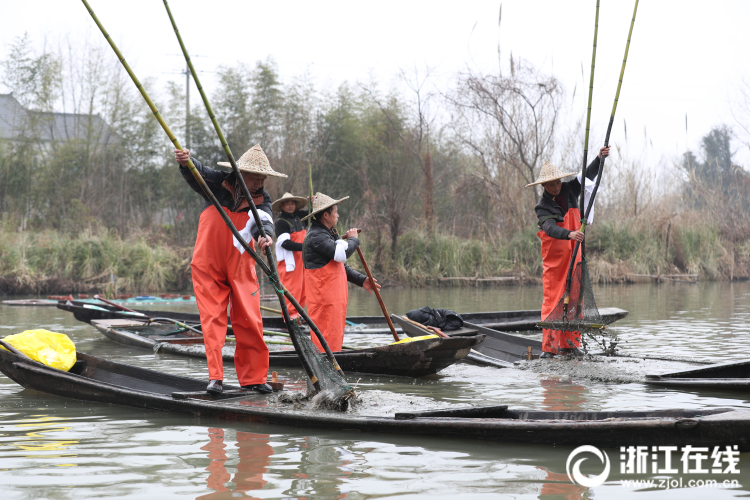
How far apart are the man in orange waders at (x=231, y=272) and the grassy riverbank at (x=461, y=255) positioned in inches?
501

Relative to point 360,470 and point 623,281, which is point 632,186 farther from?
point 360,470

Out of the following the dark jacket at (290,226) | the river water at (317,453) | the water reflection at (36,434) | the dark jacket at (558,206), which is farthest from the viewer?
the dark jacket at (290,226)

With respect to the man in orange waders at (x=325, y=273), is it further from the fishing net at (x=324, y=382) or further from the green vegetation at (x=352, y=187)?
the green vegetation at (x=352, y=187)

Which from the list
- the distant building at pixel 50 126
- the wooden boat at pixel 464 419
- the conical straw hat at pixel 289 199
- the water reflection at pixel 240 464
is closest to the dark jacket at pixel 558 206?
the wooden boat at pixel 464 419

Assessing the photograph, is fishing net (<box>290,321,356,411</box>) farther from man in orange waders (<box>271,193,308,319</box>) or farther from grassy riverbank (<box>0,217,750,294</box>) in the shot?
grassy riverbank (<box>0,217,750,294</box>)

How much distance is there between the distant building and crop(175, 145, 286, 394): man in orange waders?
1799 cm

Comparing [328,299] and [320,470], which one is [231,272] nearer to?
[328,299]

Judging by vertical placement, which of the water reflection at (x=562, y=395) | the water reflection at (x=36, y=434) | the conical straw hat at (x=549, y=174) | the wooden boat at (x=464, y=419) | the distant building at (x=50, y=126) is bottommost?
the water reflection at (x=36, y=434)

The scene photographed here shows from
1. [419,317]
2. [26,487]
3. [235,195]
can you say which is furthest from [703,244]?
[26,487]

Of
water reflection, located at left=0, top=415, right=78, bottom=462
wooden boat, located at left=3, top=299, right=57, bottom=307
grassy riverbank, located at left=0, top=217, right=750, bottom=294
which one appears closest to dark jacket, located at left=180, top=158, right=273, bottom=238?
water reflection, located at left=0, top=415, right=78, bottom=462

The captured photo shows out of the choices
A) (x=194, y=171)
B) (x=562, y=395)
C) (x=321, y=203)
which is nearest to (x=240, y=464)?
(x=194, y=171)

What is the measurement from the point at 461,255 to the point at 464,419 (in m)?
15.3

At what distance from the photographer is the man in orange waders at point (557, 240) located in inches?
238

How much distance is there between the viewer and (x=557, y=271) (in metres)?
6.15
